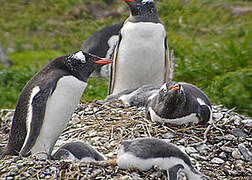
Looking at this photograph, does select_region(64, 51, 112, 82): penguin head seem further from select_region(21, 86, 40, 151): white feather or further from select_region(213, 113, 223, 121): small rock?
select_region(213, 113, 223, 121): small rock

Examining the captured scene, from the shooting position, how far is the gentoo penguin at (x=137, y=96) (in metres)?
5.18

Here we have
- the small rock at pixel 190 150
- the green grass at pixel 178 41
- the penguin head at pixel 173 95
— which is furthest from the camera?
the green grass at pixel 178 41

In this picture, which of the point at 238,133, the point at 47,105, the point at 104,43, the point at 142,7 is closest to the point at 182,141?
the point at 238,133

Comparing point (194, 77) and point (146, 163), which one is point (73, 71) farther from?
point (194, 77)

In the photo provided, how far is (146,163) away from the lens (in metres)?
3.17

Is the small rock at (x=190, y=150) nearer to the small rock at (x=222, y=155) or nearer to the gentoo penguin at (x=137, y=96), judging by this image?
the small rock at (x=222, y=155)

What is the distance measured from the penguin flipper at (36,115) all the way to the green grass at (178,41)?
2.56 m

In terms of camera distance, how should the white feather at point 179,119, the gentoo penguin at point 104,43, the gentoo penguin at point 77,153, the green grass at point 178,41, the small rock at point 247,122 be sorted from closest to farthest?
1. the gentoo penguin at point 77,153
2. the white feather at point 179,119
3. the small rock at point 247,122
4. the green grass at point 178,41
5. the gentoo penguin at point 104,43

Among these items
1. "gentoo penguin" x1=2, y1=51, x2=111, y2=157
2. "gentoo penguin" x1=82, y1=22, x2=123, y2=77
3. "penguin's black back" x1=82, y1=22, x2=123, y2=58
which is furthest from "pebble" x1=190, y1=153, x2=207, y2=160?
"penguin's black back" x1=82, y1=22, x2=123, y2=58

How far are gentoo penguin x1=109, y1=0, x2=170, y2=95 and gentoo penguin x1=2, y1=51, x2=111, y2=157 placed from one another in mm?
1849

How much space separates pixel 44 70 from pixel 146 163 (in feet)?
A: 4.10

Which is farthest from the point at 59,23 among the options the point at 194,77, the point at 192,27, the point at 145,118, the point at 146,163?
the point at 146,163

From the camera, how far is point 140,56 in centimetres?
554

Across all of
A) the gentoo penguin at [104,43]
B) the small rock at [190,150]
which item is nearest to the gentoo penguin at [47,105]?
the small rock at [190,150]
